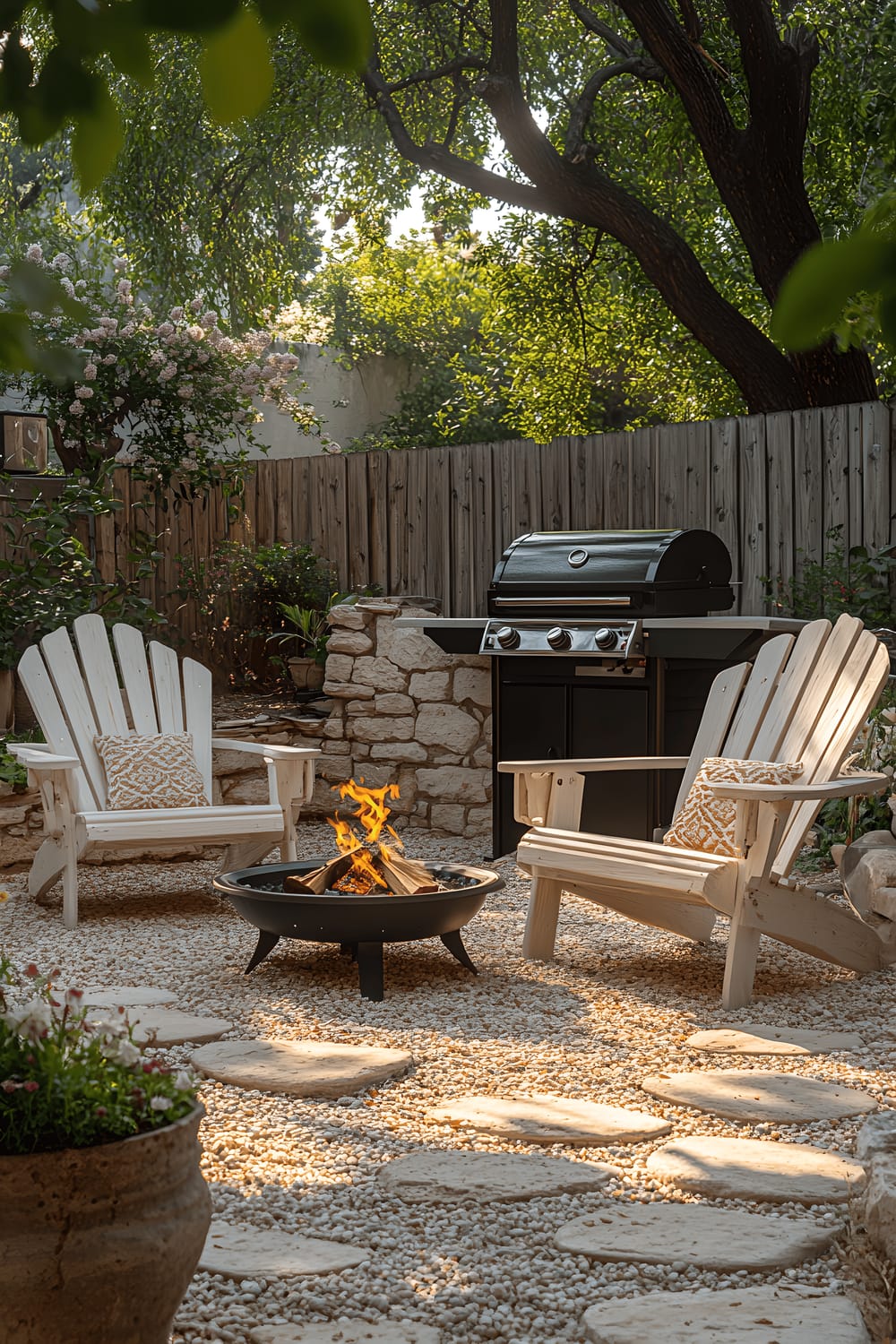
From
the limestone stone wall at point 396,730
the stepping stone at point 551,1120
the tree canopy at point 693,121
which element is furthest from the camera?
the tree canopy at point 693,121

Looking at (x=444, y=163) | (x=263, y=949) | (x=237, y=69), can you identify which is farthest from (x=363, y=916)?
(x=444, y=163)

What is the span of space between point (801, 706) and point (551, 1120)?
1.89 m

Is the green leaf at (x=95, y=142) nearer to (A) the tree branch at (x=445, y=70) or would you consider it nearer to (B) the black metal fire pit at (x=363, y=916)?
(B) the black metal fire pit at (x=363, y=916)

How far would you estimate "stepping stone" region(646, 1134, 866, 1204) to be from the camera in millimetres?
2277

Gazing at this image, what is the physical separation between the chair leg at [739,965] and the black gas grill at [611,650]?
174 cm

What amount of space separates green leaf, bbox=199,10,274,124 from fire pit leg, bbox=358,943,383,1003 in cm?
313

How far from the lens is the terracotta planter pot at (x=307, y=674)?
23.2 ft

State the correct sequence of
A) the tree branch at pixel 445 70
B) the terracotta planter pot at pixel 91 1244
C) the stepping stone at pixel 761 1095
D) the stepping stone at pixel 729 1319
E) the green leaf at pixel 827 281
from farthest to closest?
the tree branch at pixel 445 70 < the stepping stone at pixel 761 1095 < the stepping stone at pixel 729 1319 < the terracotta planter pot at pixel 91 1244 < the green leaf at pixel 827 281

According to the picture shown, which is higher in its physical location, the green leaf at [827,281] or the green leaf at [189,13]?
the green leaf at [189,13]

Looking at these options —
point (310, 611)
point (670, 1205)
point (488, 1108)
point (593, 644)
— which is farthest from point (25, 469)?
point (670, 1205)

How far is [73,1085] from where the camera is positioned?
62.4 inches

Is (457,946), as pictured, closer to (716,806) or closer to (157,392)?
(716,806)

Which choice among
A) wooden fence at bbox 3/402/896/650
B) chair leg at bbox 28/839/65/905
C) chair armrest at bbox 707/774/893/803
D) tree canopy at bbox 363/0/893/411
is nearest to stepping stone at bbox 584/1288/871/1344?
chair armrest at bbox 707/774/893/803

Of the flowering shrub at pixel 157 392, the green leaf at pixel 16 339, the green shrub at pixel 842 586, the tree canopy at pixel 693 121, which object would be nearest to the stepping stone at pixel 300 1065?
the green leaf at pixel 16 339
